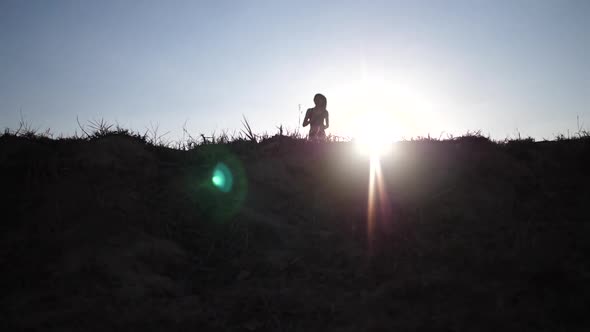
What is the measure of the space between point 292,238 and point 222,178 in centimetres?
165

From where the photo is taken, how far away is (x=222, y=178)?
6.89 meters

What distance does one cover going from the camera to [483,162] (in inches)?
309

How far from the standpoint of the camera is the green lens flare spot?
22.1 ft

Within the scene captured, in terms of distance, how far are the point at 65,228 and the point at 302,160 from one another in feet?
12.6

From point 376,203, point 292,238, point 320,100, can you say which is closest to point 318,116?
point 320,100

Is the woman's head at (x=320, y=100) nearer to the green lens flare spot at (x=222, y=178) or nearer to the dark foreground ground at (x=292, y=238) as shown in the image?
the dark foreground ground at (x=292, y=238)

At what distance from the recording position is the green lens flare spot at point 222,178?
22.1 feet

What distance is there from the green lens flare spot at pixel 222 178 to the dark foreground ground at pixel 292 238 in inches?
4.1

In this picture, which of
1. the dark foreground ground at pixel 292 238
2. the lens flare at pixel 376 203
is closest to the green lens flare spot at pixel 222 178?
the dark foreground ground at pixel 292 238

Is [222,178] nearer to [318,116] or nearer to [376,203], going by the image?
[376,203]

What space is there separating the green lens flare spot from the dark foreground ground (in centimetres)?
10

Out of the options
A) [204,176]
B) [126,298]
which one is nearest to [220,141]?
[204,176]

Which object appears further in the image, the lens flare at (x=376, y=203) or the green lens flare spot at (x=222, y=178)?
the green lens flare spot at (x=222, y=178)

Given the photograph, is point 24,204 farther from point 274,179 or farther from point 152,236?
point 274,179
